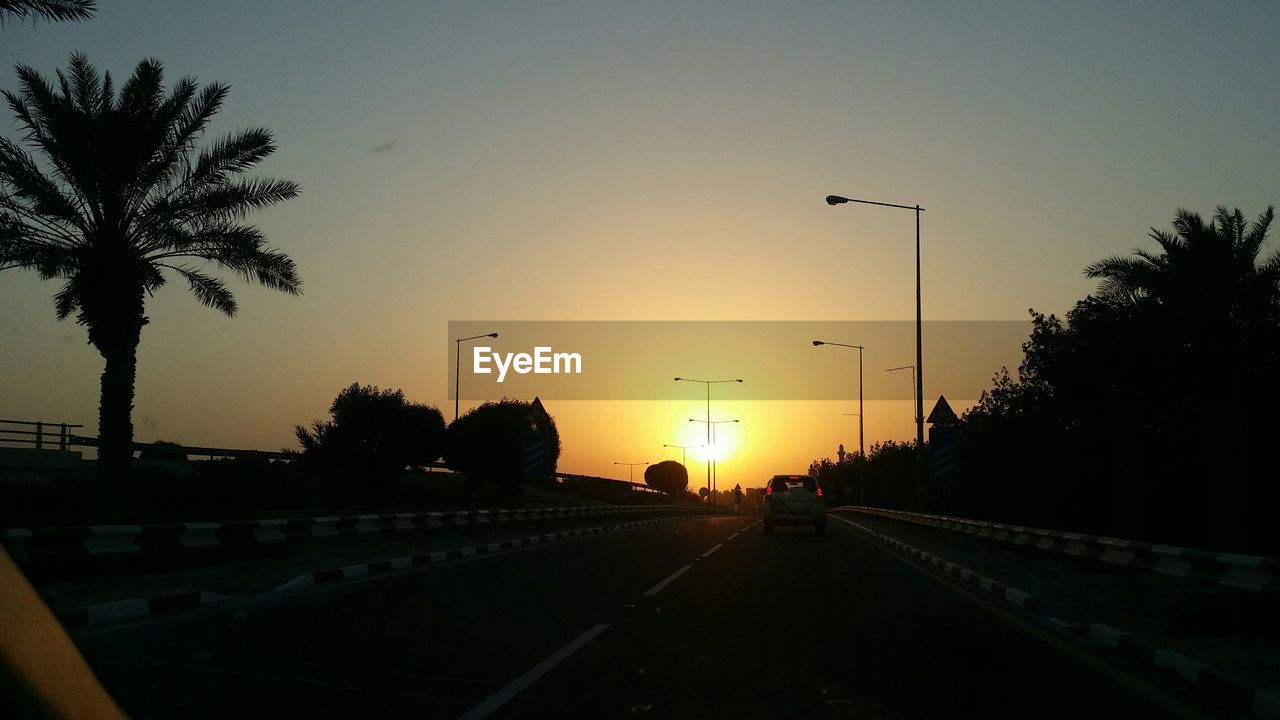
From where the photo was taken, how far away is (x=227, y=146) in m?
23.3

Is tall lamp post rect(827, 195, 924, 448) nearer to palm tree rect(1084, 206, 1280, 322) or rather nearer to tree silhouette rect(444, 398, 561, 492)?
palm tree rect(1084, 206, 1280, 322)

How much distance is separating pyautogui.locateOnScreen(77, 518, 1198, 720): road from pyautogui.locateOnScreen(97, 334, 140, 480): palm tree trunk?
9.49m

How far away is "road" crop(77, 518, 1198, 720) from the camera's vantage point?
7.23m

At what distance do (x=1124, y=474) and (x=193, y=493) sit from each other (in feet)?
82.4

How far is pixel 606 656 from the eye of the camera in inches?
366

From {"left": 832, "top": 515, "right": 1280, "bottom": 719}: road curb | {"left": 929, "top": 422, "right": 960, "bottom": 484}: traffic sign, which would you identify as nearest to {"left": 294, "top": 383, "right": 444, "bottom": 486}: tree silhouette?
{"left": 929, "top": 422, "right": 960, "bottom": 484}: traffic sign

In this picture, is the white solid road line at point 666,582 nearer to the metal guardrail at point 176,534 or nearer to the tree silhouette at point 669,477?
the metal guardrail at point 176,534

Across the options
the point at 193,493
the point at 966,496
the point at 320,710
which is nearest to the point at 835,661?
the point at 320,710

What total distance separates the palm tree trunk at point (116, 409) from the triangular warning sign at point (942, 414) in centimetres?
1833

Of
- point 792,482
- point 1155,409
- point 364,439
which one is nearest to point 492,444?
point 364,439

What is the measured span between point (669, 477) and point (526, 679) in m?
147

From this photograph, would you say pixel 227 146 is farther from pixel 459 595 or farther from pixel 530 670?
pixel 530 670

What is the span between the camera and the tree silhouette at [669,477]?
153000 mm

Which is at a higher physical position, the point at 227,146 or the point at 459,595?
the point at 227,146
